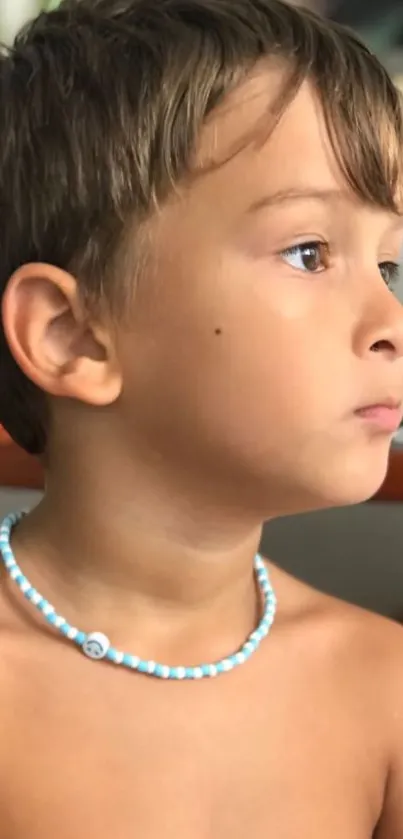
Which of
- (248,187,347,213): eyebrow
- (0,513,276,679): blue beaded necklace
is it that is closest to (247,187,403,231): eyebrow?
(248,187,347,213): eyebrow

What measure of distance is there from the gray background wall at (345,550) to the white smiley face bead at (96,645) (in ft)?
1.37

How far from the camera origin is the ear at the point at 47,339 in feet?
2.10

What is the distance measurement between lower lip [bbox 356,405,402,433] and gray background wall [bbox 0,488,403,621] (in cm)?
44

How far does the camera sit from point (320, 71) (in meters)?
0.63

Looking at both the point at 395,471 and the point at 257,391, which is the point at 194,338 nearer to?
the point at 257,391

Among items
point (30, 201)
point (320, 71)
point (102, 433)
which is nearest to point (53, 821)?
point (102, 433)

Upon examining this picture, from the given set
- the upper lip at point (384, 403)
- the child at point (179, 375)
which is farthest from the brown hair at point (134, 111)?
the upper lip at point (384, 403)

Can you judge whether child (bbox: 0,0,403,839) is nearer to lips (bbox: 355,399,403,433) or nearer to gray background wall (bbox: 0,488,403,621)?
lips (bbox: 355,399,403,433)

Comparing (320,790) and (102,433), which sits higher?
(102,433)

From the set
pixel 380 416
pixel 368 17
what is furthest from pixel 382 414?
pixel 368 17

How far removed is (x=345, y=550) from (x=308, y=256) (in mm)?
539

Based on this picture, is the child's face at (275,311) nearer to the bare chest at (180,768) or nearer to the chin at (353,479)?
the chin at (353,479)

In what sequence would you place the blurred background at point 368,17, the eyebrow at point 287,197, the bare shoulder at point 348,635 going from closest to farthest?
the eyebrow at point 287,197 → the bare shoulder at point 348,635 → the blurred background at point 368,17

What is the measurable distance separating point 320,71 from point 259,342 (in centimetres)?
17
